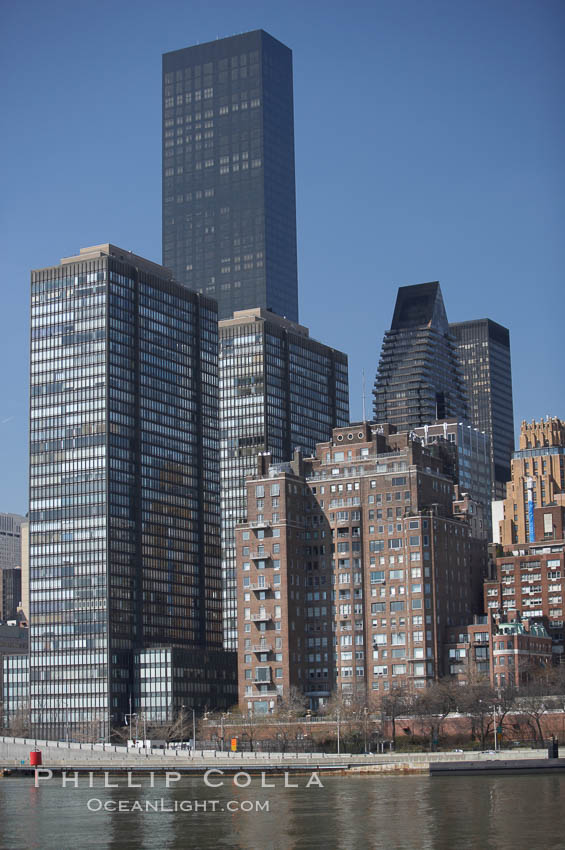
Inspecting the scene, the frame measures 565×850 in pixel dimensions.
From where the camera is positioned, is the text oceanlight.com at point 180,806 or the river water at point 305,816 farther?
the text oceanlight.com at point 180,806

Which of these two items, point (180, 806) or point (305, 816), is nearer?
point (305, 816)

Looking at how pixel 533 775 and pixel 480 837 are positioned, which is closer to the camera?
pixel 480 837

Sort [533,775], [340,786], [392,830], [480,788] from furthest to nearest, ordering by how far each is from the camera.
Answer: [533,775]
[340,786]
[480,788]
[392,830]

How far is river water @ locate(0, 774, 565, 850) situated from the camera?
124 meters

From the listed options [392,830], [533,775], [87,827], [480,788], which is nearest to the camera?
[392,830]

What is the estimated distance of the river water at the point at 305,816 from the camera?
123500 mm

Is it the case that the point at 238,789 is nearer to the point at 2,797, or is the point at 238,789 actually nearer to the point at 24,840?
the point at 2,797

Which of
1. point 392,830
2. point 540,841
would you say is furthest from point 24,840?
point 540,841

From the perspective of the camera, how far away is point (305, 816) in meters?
144

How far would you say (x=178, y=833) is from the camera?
13325 centimetres

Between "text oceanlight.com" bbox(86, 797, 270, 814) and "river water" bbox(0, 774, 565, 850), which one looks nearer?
"river water" bbox(0, 774, 565, 850)

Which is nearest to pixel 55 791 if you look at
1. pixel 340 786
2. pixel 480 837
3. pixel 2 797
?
pixel 2 797

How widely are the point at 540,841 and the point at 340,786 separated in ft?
223

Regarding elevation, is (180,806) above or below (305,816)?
below
